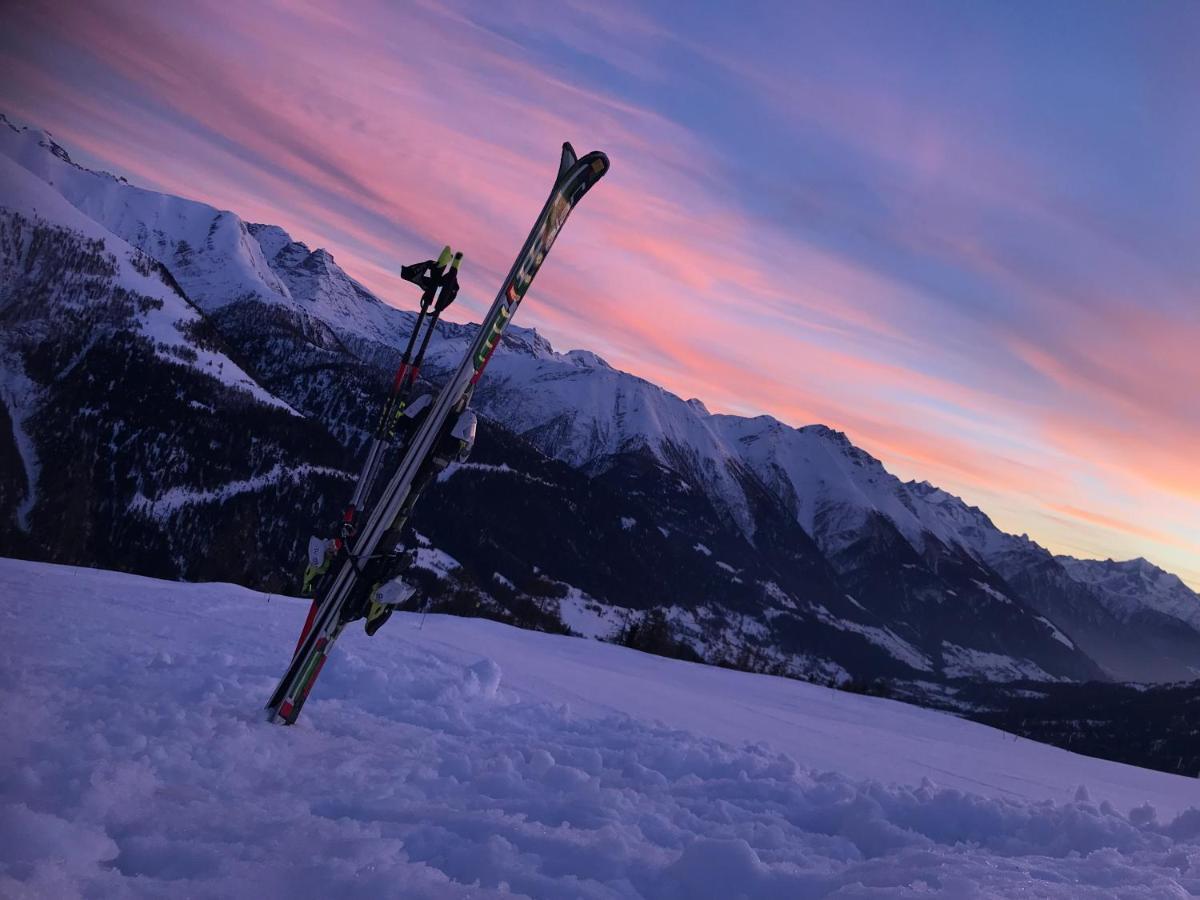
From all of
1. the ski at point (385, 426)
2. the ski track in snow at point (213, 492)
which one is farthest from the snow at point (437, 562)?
the ski at point (385, 426)

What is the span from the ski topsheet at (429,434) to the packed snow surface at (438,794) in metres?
0.90

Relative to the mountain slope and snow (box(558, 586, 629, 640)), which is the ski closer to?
the mountain slope

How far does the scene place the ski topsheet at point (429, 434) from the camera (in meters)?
7.33

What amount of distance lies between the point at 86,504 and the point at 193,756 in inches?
6069

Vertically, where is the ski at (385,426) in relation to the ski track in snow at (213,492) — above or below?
above

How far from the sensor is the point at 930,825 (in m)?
6.64

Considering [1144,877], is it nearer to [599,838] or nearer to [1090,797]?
[599,838]

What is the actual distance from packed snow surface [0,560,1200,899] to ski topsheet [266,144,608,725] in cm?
90

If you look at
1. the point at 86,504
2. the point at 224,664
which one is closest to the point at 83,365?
the point at 86,504

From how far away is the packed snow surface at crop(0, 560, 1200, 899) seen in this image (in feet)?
13.2

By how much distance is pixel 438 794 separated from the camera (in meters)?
5.72

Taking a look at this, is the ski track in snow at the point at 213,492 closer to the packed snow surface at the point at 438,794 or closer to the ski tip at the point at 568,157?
the packed snow surface at the point at 438,794

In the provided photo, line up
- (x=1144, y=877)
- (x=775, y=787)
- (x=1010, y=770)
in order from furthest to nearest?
(x=1010, y=770), (x=775, y=787), (x=1144, y=877)

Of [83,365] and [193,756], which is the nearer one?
[193,756]
